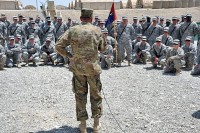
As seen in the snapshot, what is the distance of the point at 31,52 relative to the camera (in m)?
14.2

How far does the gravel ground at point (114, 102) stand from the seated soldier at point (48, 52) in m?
1.50

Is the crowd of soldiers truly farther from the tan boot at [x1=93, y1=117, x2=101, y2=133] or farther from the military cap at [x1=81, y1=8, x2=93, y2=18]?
the military cap at [x1=81, y1=8, x2=93, y2=18]

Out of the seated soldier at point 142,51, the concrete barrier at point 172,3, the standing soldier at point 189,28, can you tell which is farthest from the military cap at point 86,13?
the concrete barrier at point 172,3

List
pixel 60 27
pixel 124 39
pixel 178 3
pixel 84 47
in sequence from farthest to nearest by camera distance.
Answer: pixel 178 3, pixel 60 27, pixel 124 39, pixel 84 47

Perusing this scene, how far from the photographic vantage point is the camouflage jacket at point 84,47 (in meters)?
6.14

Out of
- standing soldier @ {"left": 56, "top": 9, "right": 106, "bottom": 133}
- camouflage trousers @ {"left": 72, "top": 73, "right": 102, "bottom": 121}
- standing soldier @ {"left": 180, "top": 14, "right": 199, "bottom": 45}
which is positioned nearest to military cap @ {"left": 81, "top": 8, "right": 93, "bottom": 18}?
standing soldier @ {"left": 56, "top": 9, "right": 106, "bottom": 133}

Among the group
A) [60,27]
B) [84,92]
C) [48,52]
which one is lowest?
[48,52]

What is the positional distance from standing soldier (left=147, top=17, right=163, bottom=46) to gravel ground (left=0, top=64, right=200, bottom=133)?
9.93 ft

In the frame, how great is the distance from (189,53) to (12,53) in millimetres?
6703

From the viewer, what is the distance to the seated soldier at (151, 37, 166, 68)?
1313 centimetres

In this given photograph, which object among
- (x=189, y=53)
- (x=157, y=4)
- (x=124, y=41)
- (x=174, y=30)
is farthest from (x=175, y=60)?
(x=157, y=4)

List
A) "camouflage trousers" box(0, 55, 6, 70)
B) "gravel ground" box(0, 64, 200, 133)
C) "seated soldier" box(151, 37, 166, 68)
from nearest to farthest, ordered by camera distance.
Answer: "gravel ground" box(0, 64, 200, 133) < "camouflage trousers" box(0, 55, 6, 70) < "seated soldier" box(151, 37, 166, 68)

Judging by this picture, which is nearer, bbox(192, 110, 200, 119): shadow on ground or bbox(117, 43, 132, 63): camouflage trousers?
bbox(192, 110, 200, 119): shadow on ground

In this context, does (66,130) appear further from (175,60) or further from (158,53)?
(158,53)
